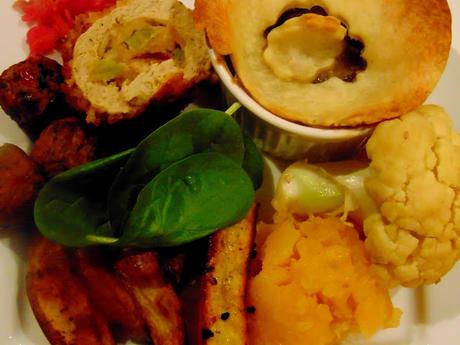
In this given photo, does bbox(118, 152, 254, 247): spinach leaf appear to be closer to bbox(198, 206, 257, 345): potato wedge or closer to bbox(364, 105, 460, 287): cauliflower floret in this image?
bbox(198, 206, 257, 345): potato wedge

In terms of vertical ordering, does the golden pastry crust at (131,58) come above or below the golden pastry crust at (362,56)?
above

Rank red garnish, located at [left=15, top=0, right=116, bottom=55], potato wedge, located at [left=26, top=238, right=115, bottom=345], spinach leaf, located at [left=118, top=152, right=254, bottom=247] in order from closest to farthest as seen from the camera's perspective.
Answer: potato wedge, located at [left=26, top=238, right=115, bottom=345], spinach leaf, located at [left=118, top=152, right=254, bottom=247], red garnish, located at [left=15, top=0, right=116, bottom=55]

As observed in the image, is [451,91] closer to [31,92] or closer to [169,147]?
[169,147]

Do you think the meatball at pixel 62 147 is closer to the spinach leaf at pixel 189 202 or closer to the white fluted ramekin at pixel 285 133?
the spinach leaf at pixel 189 202

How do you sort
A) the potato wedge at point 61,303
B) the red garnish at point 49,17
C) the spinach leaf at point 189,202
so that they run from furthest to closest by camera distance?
the red garnish at point 49,17
the spinach leaf at point 189,202
the potato wedge at point 61,303

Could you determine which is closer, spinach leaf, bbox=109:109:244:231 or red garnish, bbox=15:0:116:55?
spinach leaf, bbox=109:109:244:231

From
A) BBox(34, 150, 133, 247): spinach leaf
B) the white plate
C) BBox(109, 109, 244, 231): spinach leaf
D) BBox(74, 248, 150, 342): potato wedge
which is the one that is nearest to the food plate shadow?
the white plate

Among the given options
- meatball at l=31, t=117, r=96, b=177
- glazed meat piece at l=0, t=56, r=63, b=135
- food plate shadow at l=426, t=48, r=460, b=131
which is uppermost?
glazed meat piece at l=0, t=56, r=63, b=135

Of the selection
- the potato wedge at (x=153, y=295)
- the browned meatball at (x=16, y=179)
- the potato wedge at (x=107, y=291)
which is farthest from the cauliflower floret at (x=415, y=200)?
the browned meatball at (x=16, y=179)
